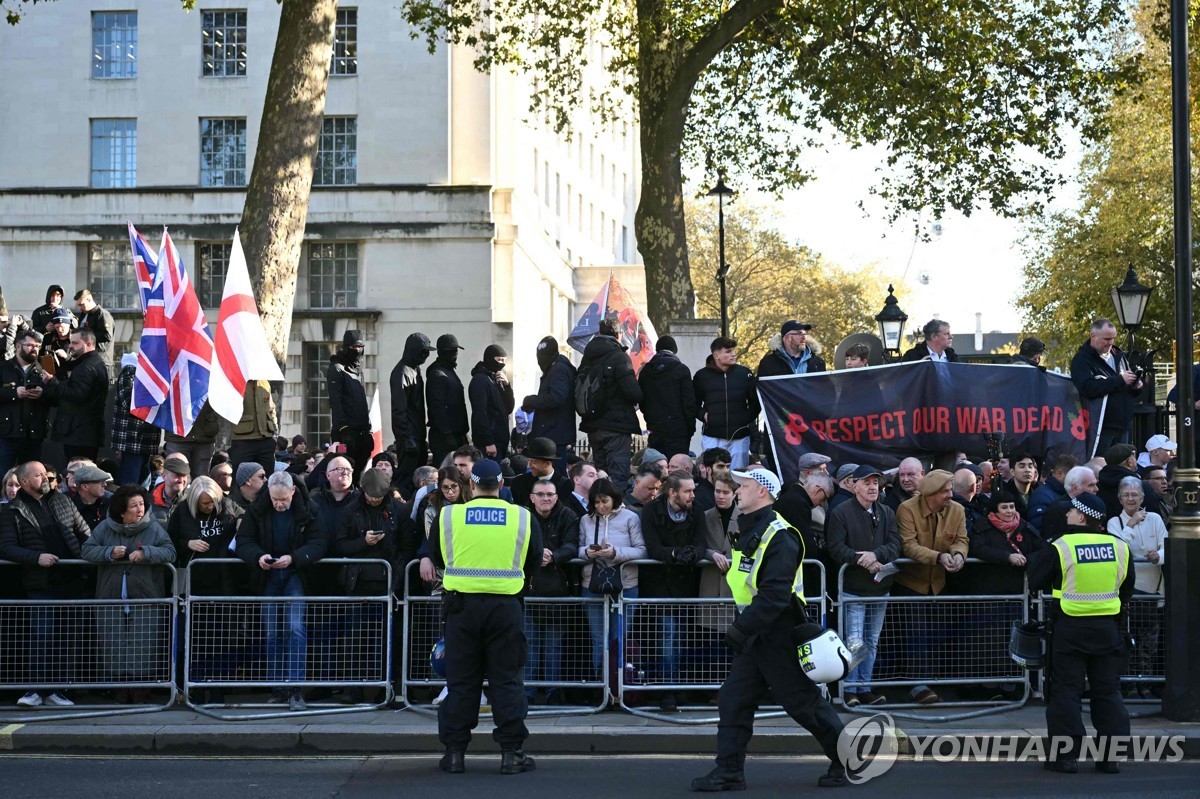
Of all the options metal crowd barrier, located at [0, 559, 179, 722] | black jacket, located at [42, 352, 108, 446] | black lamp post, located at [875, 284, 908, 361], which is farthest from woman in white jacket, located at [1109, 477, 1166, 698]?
black lamp post, located at [875, 284, 908, 361]

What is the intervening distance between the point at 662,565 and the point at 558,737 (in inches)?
64.9

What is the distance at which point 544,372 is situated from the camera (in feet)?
53.1

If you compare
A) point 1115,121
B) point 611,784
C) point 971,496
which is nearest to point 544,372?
point 971,496

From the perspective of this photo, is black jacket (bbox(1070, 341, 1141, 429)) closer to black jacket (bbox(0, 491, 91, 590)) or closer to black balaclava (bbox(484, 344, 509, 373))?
black balaclava (bbox(484, 344, 509, 373))

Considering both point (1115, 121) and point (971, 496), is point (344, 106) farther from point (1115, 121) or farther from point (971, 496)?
point (971, 496)

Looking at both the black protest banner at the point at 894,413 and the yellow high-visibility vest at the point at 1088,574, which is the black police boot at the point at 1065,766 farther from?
the black protest banner at the point at 894,413

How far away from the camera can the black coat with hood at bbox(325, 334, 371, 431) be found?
16.1 meters

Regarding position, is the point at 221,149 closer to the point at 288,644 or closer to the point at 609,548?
the point at 288,644

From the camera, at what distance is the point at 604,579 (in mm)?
11828

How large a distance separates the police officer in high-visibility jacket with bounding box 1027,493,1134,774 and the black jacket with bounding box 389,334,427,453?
7.20 m

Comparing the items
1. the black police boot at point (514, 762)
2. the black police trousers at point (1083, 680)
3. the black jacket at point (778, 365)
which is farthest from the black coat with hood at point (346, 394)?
the black police trousers at point (1083, 680)

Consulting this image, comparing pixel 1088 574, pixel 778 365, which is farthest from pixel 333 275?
pixel 1088 574

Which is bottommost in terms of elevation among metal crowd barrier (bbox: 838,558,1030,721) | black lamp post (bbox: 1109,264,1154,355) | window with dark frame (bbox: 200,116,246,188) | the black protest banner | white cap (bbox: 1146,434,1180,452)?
metal crowd barrier (bbox: 838,558,1030,721)

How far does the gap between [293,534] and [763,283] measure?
5756 cm
